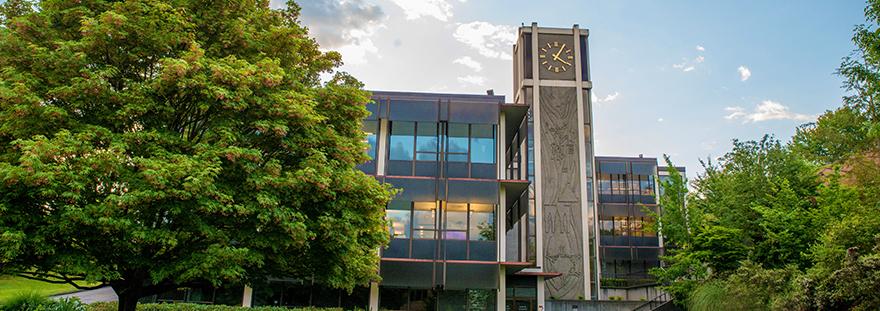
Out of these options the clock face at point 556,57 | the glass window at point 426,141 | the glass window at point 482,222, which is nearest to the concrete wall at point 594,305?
the glass window at point 482,222

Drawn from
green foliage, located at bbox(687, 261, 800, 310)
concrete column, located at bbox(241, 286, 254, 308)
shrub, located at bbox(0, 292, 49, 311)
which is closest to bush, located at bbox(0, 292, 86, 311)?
shrub, located at bbox(0, 292, 49, 311)

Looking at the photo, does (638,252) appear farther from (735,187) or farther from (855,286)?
(855,286)

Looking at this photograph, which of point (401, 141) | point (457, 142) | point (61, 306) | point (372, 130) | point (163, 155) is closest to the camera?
point (163, 155)

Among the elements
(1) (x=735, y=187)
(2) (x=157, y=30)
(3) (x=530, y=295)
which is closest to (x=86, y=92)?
(2) (x=157, y=30)

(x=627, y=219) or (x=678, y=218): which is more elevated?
(x=627, y=219)

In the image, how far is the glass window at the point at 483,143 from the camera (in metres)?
23.4

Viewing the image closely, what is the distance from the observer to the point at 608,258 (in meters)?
43.8

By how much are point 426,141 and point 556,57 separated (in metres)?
14.7

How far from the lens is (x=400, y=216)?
2272cm

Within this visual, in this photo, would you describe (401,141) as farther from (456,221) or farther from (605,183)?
(605,183)

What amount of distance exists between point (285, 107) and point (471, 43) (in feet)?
73.2

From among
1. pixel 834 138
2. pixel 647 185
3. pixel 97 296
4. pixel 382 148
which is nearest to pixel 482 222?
pixel 382 148

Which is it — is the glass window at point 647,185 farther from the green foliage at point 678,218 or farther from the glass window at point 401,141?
the glass window at point 401,141

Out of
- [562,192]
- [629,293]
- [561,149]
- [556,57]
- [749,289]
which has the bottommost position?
[629,293]
